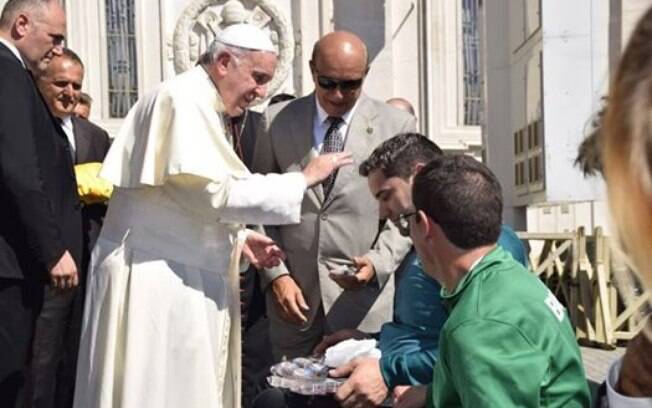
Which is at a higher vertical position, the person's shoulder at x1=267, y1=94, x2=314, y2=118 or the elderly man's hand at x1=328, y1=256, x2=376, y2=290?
the person's shoulder at x1=267, y1=94, x2=314, y2=118

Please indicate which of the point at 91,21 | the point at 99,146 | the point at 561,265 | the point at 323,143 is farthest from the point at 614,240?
the point at 91,21

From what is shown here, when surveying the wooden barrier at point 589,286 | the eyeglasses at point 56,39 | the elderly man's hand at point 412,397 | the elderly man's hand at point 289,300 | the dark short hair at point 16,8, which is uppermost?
the dark short hair at point 16,8

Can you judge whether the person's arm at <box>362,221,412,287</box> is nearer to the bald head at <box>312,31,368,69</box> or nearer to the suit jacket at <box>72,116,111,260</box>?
the bald head at <box>312,31,368,69</box>

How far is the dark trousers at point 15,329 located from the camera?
3.94 meters

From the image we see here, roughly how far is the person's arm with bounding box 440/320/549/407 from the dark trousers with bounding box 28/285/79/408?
2.38m

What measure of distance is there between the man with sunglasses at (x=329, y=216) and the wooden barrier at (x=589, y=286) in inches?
186

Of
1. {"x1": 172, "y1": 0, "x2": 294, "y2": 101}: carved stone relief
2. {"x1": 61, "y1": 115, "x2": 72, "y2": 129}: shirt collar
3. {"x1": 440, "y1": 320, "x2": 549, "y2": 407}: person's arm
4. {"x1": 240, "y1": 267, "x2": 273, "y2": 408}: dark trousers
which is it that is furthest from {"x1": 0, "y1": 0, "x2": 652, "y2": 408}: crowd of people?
{"x1": 172, "y1": 0, "x2": 294, "y2": 101}: carved stone relief

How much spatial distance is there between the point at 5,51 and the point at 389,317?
168cm

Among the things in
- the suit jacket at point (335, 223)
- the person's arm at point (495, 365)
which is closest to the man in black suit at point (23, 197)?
the suit jacket at point (335, 223)

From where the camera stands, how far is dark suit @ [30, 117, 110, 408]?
4.53m

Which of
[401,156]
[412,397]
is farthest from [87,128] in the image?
[412,397]

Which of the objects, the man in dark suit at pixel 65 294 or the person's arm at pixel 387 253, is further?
the man in dark suit at pixel 65 294

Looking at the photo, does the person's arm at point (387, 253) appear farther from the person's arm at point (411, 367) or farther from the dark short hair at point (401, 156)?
the person's arm at point (411, 367)

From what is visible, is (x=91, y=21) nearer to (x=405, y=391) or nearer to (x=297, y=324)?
(x=297, y=324)
